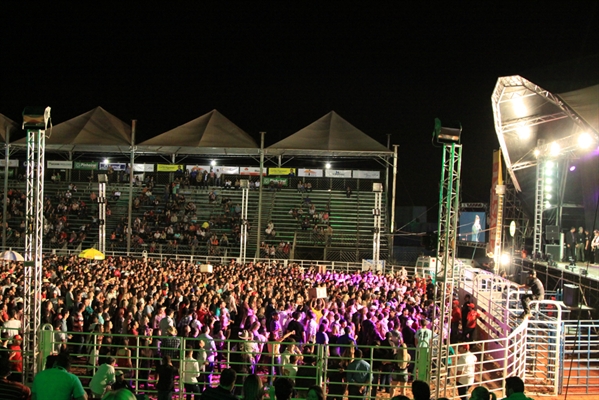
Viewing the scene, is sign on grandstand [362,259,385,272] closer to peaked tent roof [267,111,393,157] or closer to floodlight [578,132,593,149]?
peaked tent roof [267,111,393,157]

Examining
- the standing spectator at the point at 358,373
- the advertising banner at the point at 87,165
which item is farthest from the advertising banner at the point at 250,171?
the standing spectator at the point at 358,373

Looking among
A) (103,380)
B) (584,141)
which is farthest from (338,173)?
(103,380)

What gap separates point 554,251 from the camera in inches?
818

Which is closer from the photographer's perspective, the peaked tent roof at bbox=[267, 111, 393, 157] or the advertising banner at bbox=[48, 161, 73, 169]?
the peaked tent roof at bbox=[267, 111, 393, 157]

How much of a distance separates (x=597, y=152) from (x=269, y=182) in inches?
787

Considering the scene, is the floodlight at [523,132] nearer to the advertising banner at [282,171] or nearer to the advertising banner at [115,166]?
the advertising banner at [282,171]

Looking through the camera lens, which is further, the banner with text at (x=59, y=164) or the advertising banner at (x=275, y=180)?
the banner with text at (x=59, y=164)

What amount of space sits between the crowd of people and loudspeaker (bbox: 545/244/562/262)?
865 centimetres

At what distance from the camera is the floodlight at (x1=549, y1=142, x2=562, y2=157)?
66.1ft

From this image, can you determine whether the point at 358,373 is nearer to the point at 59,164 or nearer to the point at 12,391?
the point at 12,391

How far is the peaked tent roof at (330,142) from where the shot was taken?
26844 millimetres

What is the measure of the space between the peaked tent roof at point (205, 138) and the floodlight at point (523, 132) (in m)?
12.3

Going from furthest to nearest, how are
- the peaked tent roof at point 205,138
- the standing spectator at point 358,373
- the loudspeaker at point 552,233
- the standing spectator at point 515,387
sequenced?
the peaked tent roof at point 205,138 < the loudspeaker at point 552,233 < the standing spectator at point 358,373 < the standing spectator at point 515,387

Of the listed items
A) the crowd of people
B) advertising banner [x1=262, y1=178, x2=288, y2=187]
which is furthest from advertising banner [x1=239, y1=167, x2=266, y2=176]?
the crowd of people
